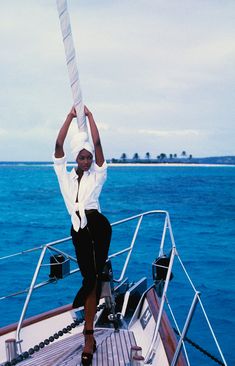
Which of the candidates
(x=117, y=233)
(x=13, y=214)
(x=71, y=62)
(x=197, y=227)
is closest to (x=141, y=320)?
(x=71, y=62)

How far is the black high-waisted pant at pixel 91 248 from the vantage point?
3561 mm

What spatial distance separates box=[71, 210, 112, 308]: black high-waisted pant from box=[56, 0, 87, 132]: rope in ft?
2.23

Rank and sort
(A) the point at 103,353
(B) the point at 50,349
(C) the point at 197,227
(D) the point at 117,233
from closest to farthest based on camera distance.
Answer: (A) the point at 103,353 → (B) the point at 50,349 → (D) the point at 117,233 → (C) the point at 197,227

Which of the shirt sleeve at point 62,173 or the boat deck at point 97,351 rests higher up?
the shirt sleeve at point 62,173

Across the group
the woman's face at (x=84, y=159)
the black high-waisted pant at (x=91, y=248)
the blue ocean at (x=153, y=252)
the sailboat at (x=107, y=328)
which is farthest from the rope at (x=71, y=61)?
the blue ocean at (x=153, y=252)

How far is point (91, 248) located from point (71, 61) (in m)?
1.31

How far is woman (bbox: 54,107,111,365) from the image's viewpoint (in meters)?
3.47

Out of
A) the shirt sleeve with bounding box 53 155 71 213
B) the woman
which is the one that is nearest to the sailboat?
the woman

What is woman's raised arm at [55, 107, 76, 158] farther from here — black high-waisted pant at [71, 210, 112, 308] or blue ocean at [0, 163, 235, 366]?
blue ocean at [0, 163, 235, 366]

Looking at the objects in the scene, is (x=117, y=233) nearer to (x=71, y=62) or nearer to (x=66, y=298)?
(x=66, y=298)

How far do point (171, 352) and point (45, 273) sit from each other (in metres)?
10.2

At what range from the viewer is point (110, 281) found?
4102mm

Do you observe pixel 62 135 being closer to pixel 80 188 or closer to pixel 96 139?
pixel 96 139

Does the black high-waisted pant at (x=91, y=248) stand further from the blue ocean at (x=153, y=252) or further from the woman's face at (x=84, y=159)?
the blue ocean at (x=153, y=252)
